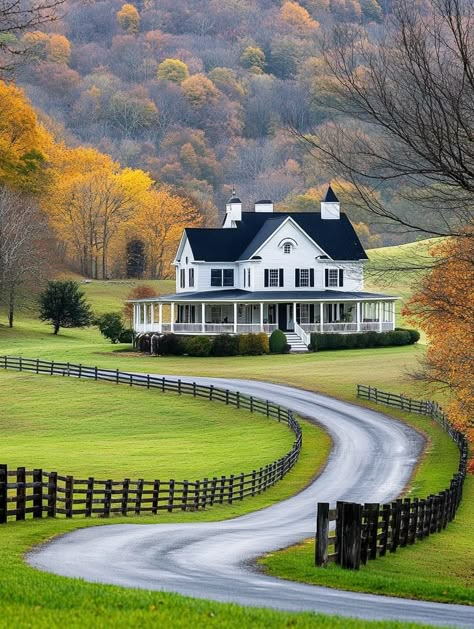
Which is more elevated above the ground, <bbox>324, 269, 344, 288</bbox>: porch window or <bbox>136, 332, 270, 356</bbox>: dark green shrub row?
<bbox>324, 269, 344, 288</bbox>: porch window

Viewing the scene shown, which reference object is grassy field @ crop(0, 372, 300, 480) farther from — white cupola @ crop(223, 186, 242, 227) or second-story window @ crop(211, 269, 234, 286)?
white cupola @ crop(223, 186, 242, 227)

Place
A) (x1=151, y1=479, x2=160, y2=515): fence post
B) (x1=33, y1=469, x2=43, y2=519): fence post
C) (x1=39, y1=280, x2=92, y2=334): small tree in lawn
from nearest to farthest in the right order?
(x1=33, y1=469, x2=43, y2=519): fence post, (x1=151, y1=479, x2=160, y2=515): fence post, (x1=39, y1=280, x2=92, y2=334): small tree in lawn

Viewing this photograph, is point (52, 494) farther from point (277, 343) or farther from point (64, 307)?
point (64, 307)

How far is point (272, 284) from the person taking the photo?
90.1 metres

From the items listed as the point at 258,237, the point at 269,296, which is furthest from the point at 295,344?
the point at 258,237

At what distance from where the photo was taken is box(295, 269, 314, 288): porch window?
90.8m

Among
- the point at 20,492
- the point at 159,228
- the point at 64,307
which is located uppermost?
the point at 159,228

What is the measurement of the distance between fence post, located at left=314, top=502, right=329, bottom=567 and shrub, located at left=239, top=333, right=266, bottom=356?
202 feet

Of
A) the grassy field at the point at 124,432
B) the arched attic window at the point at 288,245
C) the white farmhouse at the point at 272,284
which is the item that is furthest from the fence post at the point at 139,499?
the arched attic window at the point at 288,245

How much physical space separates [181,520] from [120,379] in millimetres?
34892

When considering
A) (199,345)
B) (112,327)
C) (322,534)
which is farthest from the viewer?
(112,327)

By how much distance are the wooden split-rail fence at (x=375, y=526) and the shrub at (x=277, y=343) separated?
4895cm

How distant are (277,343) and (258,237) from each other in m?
12.1

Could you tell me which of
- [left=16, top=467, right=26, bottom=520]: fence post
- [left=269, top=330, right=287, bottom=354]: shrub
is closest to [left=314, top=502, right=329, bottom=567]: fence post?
[left=16, top=467, right=26, bottom=520]: fence post
